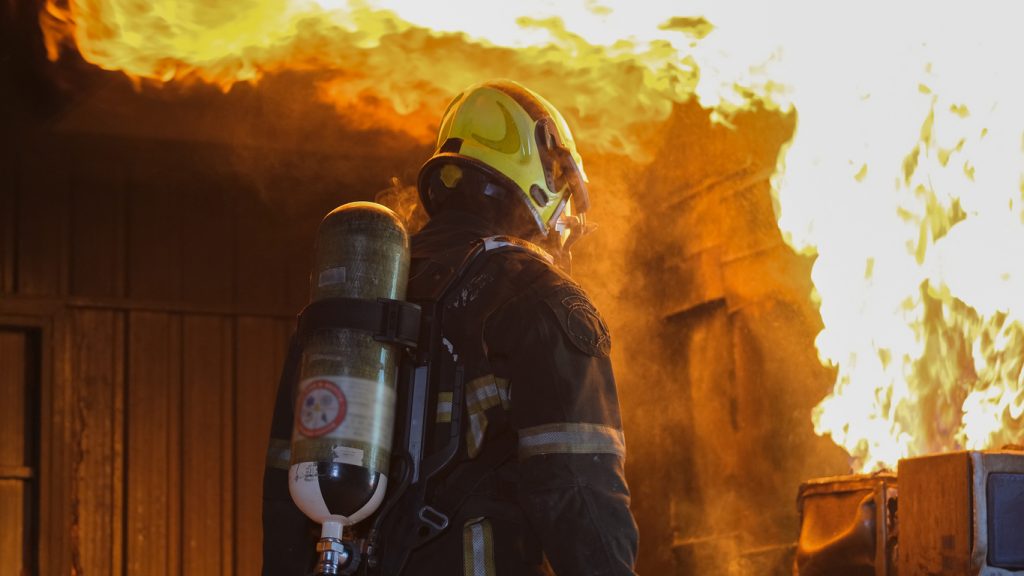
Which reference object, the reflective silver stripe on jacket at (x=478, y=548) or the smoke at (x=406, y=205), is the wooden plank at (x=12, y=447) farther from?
the reflective silver stripe on jacket at (x=478, y=548)

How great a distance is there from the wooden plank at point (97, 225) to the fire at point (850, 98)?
152 cm

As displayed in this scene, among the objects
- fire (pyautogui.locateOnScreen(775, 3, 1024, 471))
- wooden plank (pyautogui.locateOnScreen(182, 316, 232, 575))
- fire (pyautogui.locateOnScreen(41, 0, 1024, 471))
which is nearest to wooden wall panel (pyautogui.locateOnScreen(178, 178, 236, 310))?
wooden plank (pyautogui.locateOnScreen(182, 316, 232, 575))

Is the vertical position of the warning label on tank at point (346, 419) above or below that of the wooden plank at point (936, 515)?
above

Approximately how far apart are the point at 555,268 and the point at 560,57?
2.85 m

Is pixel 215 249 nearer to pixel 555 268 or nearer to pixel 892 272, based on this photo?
pixel 892 272

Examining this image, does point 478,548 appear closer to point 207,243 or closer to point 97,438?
point 97,438

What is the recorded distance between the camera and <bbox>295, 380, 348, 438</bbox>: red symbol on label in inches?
112

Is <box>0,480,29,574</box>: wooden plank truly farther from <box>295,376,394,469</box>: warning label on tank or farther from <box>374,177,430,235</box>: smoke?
<box>295,376,394,469</box>: warning label on tank

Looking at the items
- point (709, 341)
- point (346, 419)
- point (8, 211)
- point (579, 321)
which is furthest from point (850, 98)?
point (8, 211)

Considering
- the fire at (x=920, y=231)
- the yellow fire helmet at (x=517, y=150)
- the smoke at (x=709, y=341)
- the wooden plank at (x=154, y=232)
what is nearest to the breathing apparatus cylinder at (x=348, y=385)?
the yellow fire helmet at (x=517, y=150)

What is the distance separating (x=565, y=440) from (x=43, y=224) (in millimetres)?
5149

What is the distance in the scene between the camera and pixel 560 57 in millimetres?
5797

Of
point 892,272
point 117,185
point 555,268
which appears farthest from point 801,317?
point 117,185

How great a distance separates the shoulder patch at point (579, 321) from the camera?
294 centimetres
